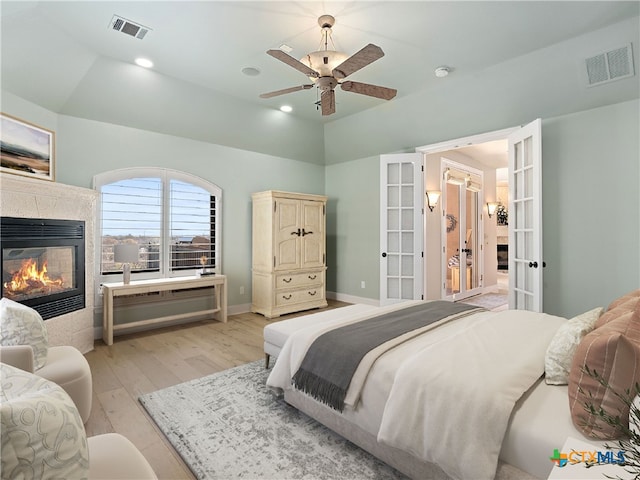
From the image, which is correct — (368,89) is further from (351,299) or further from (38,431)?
(351,299)

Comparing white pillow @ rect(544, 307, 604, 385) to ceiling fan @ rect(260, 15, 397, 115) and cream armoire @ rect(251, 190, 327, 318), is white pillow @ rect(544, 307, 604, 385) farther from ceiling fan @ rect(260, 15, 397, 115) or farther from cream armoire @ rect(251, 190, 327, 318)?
cream armoire @ rect(251, 190, 327, 318)

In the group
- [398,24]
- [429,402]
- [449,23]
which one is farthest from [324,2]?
[429,402]

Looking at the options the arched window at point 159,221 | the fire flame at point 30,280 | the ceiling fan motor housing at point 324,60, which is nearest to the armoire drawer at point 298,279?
the arched window at point 159,221

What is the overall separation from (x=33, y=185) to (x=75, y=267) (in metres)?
0.93

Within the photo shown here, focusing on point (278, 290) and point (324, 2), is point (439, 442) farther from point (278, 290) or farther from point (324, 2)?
point (278, 290)

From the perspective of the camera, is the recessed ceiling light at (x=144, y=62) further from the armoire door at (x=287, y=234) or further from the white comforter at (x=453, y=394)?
the white comforter at (x=453, y=394)

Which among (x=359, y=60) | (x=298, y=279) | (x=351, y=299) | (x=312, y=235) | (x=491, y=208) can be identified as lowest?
(x=351, y=299)


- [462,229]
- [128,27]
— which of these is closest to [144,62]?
[128,27]

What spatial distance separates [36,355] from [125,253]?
2012mm

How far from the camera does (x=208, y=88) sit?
4.20 m

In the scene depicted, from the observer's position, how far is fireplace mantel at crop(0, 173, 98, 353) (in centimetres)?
285

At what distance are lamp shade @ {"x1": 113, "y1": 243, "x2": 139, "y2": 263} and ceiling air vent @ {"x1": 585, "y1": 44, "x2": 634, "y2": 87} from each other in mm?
5143

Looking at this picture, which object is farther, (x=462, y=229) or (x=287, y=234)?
(x=462, y=229)

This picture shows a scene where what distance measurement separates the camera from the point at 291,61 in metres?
2.52
